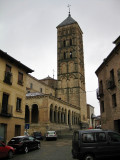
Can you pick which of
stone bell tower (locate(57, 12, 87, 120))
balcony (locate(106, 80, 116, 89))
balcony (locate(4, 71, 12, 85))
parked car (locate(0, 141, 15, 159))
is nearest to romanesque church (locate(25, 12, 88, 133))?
stone bell tower (locate(57, 12, 87, 120))

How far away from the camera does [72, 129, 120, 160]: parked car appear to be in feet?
33.6

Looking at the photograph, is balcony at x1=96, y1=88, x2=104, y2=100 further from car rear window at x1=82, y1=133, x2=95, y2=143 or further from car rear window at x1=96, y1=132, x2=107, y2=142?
car rear window at x1=82, y1=133, x2=95, y2=143

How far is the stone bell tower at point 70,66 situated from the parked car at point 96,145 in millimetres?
46147

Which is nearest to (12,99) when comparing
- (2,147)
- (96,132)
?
(2,147)

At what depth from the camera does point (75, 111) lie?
5362 centimetres

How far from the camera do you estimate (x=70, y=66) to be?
202 ft

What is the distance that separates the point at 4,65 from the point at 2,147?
33.3 ft

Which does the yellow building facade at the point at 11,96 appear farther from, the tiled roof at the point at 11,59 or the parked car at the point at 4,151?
the parked car at the point at 4,151

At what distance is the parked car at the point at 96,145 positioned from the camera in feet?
33.6

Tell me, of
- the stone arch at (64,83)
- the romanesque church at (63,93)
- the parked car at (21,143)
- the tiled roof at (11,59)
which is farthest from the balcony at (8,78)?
the stone arch at (64,83)

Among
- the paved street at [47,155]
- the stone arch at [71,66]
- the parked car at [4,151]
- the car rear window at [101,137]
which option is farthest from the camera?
the stone arch at [71,66]

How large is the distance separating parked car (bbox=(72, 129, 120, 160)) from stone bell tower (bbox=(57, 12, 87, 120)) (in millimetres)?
46147

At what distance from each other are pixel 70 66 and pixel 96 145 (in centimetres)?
5183

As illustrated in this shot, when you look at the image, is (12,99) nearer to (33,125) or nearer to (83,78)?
(33,125)
